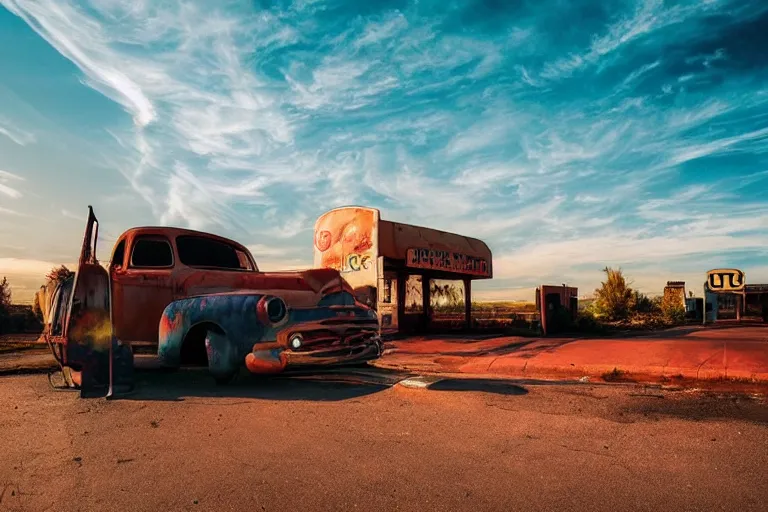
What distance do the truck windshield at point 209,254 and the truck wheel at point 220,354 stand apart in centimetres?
170

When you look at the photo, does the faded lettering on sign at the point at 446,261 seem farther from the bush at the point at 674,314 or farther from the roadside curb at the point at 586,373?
the roadside curb at the point at 586,373

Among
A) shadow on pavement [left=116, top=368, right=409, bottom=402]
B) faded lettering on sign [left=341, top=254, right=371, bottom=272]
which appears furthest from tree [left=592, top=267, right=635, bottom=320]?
shadow on pavement [left=116, top=368, right=409, bottom=402]

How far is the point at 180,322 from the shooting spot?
6590 millimetres

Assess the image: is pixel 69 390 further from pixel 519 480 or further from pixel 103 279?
pixel 519 480

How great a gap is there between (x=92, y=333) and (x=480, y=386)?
15.6 feet

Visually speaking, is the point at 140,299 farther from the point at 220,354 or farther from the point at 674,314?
the point at 674,314

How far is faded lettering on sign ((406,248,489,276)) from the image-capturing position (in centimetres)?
1716

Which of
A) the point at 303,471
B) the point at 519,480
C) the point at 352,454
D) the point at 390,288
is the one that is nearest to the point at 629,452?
the point at 519,480

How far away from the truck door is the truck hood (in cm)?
34

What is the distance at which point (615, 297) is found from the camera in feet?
74.3

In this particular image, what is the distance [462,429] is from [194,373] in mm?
4915

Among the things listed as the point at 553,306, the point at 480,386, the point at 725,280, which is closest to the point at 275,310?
the point at 480,386

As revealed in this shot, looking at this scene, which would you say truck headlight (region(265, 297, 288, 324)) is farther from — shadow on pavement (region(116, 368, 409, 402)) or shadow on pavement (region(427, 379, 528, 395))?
shadow on pavement (region(427, 379, 528, 395))

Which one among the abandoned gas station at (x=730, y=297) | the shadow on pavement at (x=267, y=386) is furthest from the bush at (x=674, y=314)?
the shadow on pavement at (x=267, y=386)
